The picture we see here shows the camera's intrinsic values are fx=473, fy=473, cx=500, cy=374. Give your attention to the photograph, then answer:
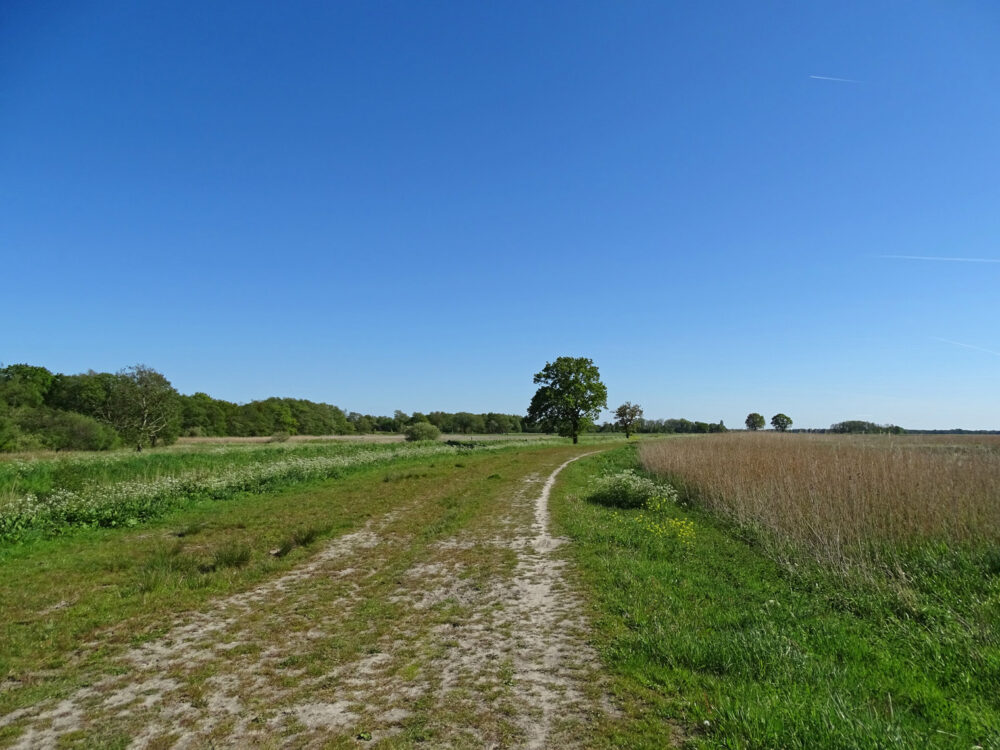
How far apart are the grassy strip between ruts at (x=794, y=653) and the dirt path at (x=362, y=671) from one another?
58cm

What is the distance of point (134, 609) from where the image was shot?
281 inches

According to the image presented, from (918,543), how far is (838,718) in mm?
7356

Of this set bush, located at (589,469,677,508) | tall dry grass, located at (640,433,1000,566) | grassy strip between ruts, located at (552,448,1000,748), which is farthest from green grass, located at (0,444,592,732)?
tall dry grass, located at (640,433,1000,566)

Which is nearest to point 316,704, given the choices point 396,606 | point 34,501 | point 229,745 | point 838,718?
point 229,745

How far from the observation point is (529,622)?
6.47 meters

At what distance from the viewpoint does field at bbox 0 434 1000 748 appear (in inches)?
160

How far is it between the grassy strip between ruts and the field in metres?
0.03

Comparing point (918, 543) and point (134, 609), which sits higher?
point (918, 543)

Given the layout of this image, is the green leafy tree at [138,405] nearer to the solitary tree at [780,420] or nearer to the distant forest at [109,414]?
the distant forest at [109,414]

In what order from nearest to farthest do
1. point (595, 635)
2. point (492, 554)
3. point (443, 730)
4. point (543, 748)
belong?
point (543, 748) → point (443, 730) → point (595, 635) → point (492, 554)

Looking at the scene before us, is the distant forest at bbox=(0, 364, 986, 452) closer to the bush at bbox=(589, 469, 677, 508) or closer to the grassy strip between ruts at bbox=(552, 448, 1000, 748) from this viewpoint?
the bush at bbox=(589, 469, 677, 508)

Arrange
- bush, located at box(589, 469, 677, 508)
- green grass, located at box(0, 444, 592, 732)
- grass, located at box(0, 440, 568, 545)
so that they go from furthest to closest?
bush, located at box(589, 469, 677, 508), grass, located at box(0, 440, 568, 545), green grass, located at box(0, 444, 592, 732)

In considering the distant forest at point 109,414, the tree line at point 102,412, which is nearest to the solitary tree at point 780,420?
the distant forest at point 109,414

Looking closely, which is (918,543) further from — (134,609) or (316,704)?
(134,609)
